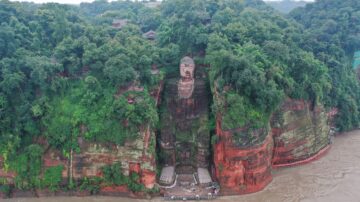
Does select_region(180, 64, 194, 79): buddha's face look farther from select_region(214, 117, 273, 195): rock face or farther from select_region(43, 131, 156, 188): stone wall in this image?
select_region(43, 131, 156, 188): stone wall

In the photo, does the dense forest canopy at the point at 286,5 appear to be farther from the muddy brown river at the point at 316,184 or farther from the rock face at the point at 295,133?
the muddy brown river at the point at 316,184

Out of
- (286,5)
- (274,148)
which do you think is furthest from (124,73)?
(286,5)

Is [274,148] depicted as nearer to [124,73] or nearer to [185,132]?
[185,132]

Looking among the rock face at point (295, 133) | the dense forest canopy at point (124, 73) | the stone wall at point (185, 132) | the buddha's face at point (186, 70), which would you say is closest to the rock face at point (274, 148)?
the rock face at point (295, 133)

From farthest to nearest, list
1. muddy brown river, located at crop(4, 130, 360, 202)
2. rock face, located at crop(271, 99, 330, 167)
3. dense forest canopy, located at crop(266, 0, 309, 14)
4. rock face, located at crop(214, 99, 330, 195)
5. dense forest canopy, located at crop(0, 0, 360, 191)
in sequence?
dense forest canopy, located at crop(266, 0, 309, 14), rock face, located at crop(271, 99, 330, 167), dense forest canopy, located at crop(0, 0, 360, 191), rock face, located at crop(214, 99, 330, 195), muddy brown river, located at crop(4, 130, 360, 202)

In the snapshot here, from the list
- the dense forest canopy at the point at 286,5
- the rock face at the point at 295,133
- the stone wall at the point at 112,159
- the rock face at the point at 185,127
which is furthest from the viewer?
the dense forest canopy at the point at 286,5

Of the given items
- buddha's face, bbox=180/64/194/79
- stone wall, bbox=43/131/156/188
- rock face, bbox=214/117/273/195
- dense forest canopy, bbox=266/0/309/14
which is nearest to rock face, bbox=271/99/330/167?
rock face, bbox=214/117/273/195

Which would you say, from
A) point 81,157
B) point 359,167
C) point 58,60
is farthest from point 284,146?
point 58,60
